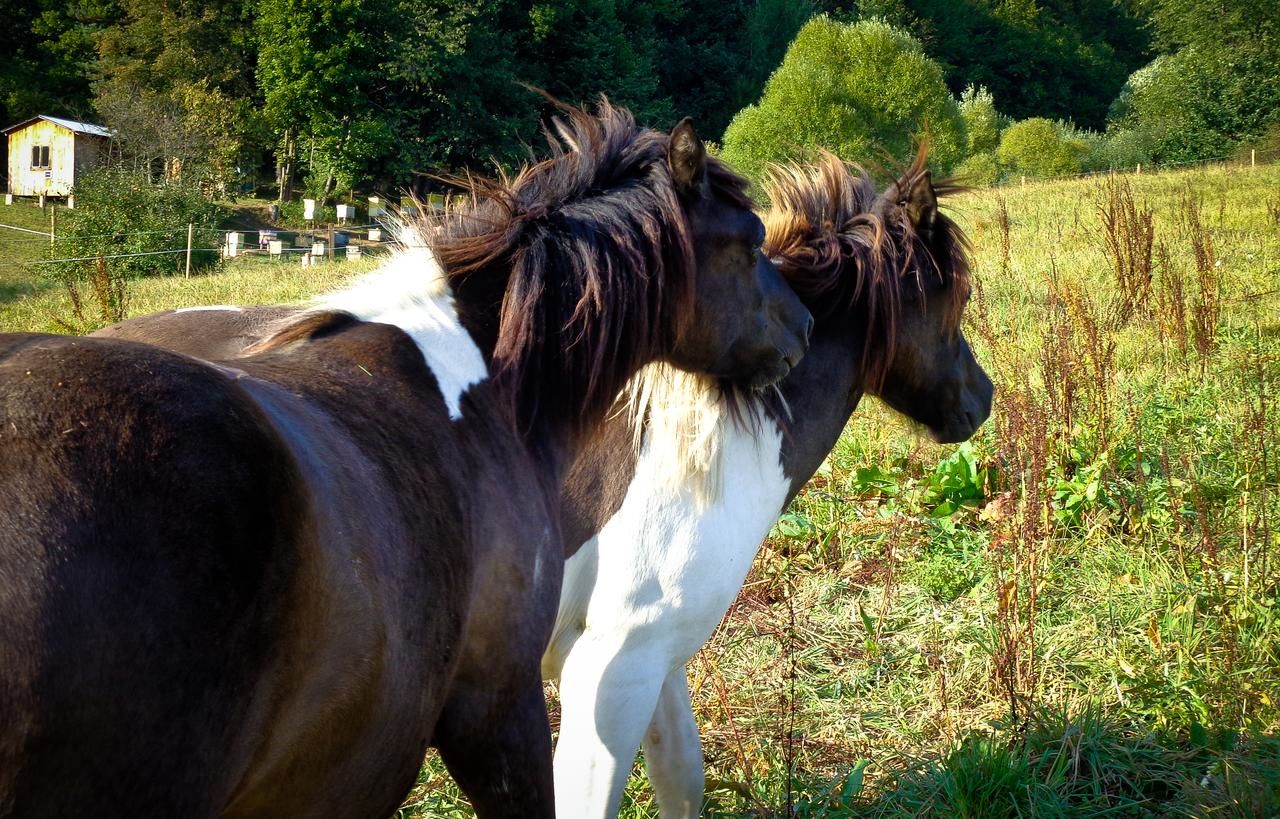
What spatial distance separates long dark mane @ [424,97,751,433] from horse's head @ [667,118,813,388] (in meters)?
0.07

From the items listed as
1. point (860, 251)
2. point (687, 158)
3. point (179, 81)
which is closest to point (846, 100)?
point (179, 81)

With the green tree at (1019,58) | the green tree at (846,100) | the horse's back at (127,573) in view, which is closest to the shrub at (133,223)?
the green tree at (846,100)

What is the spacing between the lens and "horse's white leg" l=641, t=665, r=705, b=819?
3318mm

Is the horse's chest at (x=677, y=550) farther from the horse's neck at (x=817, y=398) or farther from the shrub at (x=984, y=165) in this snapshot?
the shrub at (x=984, y=165)

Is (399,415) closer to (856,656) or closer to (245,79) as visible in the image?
(856,656)

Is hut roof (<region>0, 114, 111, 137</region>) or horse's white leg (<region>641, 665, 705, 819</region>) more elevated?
hut roof (<region>0, 114, 111, 137</region>)

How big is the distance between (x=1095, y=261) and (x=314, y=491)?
1107cm

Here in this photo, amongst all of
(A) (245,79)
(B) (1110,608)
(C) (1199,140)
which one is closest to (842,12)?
(C) (1199,140)

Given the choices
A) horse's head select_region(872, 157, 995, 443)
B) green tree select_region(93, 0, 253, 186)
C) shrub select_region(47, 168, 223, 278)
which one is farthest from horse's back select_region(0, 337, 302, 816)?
green tree select_region(93, 0, 253, 186)

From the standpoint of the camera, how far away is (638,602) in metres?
2.99

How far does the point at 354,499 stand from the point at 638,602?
1.43 m

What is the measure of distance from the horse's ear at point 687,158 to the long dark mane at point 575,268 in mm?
31

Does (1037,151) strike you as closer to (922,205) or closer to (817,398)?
(922,205)

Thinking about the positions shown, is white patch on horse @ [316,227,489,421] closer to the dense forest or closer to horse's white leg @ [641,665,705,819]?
horse's white leg @ [641,665,705,819]
